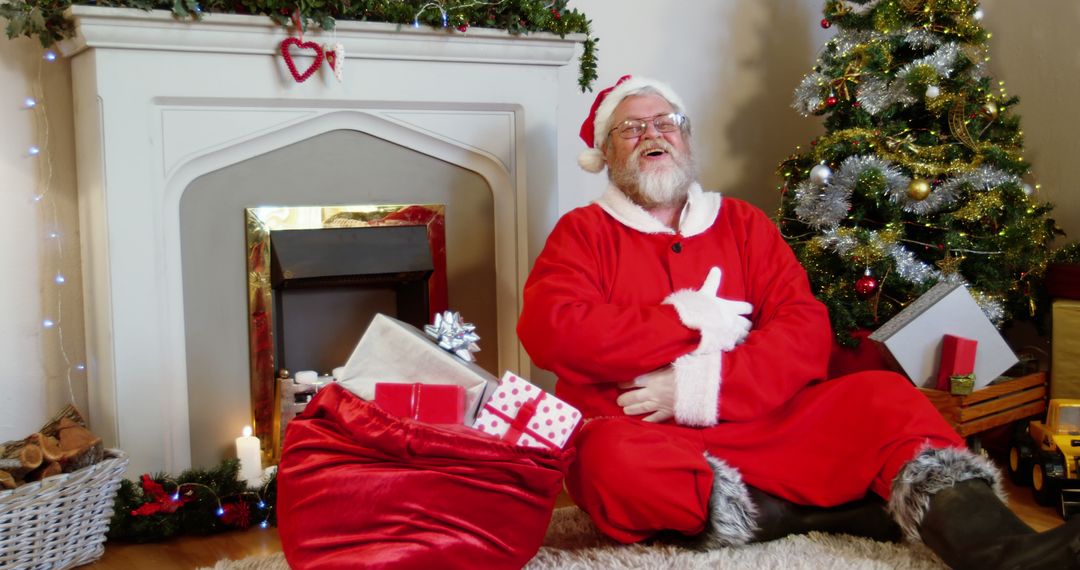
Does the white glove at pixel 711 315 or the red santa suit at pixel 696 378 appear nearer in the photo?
the red santa suit at pixel 696 378

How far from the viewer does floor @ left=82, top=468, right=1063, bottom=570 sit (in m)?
2.25

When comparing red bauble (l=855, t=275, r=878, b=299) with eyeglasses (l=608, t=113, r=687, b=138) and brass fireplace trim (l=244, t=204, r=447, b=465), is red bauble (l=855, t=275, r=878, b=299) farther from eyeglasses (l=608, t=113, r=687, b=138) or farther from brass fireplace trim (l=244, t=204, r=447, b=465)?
brass fireplace trim (l=244, t=204, r=447, b=465)

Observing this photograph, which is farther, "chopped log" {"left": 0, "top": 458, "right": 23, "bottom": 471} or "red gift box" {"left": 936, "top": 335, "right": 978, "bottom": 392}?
"red gift box" {"left": 936, "top": 335, "right": 978, "bottom": 392}

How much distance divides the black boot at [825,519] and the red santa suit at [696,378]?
0.03 metres

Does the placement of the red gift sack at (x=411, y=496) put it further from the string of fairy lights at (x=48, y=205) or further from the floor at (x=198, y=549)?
the string of fairy lights at (x=48, y=205)

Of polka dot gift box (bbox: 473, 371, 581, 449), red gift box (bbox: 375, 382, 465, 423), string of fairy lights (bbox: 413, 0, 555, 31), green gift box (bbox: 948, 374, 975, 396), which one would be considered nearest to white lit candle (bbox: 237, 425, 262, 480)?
red gift box (bbox: 375, 382, 465, 423)

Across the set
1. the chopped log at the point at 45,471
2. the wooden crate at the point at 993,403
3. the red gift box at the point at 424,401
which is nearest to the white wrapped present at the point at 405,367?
the red gift box at the point at 424,401

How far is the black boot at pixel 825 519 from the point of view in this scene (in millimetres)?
2039

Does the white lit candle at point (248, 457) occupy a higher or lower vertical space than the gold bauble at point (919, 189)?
lower

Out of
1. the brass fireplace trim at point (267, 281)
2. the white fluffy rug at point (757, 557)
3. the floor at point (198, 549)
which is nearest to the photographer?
the white fluffy rug at point (757, 557)

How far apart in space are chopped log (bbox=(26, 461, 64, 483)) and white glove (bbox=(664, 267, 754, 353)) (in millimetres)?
1436

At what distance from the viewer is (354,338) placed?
2.86m

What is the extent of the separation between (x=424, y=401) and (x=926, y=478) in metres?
1.02

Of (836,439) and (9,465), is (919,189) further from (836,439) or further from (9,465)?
(9,465)
